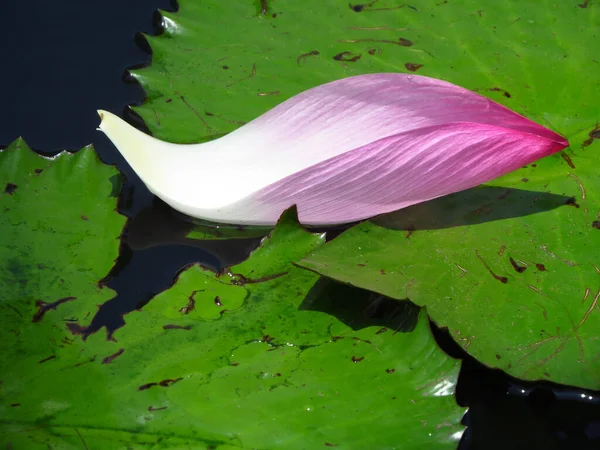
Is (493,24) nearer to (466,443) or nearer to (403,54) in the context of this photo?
(403,54)

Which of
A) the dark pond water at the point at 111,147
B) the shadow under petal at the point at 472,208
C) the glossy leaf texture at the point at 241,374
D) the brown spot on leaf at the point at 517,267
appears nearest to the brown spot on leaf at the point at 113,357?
the glossy leaf texture at the point at 241,374

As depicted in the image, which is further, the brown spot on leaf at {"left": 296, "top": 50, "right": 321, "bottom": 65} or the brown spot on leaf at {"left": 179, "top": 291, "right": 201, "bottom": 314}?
the brown spot on leaf at {"left": 296, "top": 50, "right": 321, "bottom": 65}

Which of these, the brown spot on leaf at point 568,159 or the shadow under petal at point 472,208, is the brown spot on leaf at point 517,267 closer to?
the shadow under petal at point 472,208

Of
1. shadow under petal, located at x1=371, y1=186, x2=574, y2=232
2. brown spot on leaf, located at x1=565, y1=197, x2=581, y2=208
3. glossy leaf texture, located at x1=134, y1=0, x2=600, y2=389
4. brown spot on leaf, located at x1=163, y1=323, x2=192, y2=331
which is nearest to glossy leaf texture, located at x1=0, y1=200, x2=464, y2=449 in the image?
brown spot on leaf, located at x1=163, y1=323, x2=192, y2=331

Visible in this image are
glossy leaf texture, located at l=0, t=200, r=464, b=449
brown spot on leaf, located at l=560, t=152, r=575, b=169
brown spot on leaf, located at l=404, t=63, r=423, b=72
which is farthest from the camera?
brown spot on leaf, located at l=404, t=63, r=423, b=72

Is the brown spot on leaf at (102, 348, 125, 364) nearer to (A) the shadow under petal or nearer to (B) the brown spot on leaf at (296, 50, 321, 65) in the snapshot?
(A) the shadow under petal

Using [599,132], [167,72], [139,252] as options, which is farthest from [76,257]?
[599,132]
